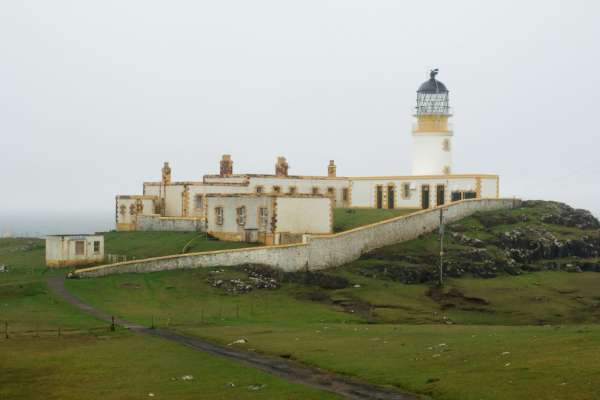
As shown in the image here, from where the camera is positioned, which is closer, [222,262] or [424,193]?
[222,262]

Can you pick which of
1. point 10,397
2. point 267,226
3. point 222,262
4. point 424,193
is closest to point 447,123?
point 424,193

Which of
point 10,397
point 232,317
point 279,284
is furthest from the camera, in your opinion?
point 279,284

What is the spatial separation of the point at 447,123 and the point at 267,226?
2694cm

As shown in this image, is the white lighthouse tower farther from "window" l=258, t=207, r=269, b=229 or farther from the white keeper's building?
"window" l=258, t=207, r=269, b=229

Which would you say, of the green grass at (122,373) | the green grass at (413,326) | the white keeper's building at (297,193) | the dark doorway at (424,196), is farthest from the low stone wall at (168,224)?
the green grass at (122,373)

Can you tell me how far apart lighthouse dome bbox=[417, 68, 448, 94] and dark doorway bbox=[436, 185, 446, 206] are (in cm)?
1115

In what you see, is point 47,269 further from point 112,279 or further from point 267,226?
point 267,226

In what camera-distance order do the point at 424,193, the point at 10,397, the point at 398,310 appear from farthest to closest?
the point at 424,193
the point at 398,310
the point at 10,397

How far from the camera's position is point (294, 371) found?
36031mm

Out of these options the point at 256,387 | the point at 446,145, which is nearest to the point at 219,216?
the point at 446,145

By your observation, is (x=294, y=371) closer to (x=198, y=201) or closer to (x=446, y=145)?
(x=198, y=201)

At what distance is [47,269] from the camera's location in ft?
217

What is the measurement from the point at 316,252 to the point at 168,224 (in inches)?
712

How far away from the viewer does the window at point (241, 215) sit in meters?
73.1
